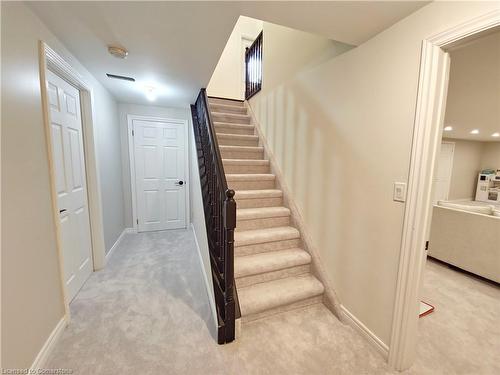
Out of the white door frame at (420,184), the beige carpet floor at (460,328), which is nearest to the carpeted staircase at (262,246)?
the white door frame at (420,184)

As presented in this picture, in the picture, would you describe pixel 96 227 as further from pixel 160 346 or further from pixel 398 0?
pixel 398 0

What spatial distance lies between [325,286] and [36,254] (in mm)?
2152

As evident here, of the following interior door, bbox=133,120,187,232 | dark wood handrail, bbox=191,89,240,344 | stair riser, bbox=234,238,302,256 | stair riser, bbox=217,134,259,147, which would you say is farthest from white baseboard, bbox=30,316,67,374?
stair riser, bbox=217,134,259,147

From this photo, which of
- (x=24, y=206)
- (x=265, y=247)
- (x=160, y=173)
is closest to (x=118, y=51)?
(x=24, y=206)

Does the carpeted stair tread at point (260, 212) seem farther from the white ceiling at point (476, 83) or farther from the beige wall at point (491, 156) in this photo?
the beige wall at point (491, 156)

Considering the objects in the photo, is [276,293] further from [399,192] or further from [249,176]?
[249,176]

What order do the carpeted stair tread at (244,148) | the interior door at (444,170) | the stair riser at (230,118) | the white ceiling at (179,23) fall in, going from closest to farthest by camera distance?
1. the white ceiling at (179,23)
2. the carpeted stair tread at (244,148)
3. the stair riser at (230,118)
4. the interior door at (444,170)

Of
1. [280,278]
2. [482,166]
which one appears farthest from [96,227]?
[482,166]

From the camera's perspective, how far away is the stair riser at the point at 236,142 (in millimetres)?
3141

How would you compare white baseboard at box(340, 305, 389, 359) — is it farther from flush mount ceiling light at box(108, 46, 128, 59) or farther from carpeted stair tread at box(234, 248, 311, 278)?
flush mount ceiling light at box(108, 46, 128, 59)

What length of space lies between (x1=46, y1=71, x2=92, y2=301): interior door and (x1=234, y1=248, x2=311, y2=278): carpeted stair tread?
1.37m

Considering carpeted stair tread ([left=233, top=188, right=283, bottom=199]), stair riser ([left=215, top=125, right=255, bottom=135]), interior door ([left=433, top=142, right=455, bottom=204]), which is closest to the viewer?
carpeted stair tread ([left=233, top=188, right=283, bottom=199])

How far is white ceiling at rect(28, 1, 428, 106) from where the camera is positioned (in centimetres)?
122

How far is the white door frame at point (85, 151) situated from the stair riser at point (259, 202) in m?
1.57
